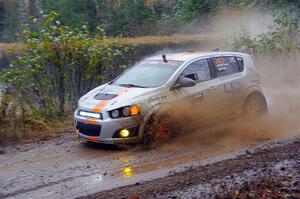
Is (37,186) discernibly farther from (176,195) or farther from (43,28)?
(43,28)

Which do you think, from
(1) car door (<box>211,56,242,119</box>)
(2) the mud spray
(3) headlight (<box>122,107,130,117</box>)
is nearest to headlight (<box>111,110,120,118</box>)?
(3) headlight (<box>122,107,130,117</box>)

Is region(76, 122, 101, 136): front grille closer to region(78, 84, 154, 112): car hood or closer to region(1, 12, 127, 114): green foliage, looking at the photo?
region(78, 84, 154, 112): car hood

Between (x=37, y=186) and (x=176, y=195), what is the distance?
85.9 inches

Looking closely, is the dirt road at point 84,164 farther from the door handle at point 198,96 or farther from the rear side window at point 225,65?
the rear side window at point 225,65

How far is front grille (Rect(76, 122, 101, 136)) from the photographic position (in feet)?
32.6

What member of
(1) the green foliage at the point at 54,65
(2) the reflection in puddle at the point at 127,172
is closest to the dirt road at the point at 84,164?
(2) the reflection in puddle at the point at 127,172

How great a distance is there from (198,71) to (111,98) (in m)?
1.95

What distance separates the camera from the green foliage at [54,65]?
12.7 meters

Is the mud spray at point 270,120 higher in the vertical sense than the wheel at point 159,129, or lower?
lower

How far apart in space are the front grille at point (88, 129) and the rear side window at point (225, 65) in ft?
9.48

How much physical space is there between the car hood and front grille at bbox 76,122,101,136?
0.29m

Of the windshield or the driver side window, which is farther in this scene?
the driver side window

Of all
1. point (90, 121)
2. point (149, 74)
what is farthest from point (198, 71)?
point (90, 121)

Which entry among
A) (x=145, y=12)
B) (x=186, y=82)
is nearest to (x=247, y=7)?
(x=145, y=12)
